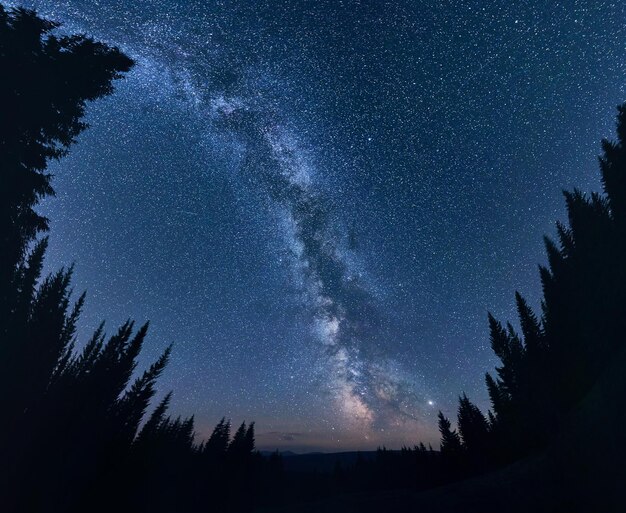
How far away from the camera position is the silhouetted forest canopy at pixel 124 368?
276cm

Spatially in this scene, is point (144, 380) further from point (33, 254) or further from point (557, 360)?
Result: point (557, 360)

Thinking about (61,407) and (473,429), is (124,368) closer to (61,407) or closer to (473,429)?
(61,407)

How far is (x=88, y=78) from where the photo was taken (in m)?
10.8

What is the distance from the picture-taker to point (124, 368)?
9.85 ft

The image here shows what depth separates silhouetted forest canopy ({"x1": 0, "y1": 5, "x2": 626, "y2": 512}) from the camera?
276 centimetres

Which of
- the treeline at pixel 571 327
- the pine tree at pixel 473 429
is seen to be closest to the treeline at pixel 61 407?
the treeline at pixel 571 327

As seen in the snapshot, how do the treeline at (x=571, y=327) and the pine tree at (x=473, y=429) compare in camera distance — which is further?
the pine tree at (x=473, y=429)

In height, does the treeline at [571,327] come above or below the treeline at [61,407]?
above

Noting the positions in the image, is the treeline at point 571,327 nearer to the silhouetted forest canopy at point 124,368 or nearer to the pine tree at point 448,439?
the silhouetted forest canopy at point 124,368

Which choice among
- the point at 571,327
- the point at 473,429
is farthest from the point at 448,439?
the point at 571,327

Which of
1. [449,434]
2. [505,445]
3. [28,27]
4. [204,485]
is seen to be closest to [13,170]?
[28,27]

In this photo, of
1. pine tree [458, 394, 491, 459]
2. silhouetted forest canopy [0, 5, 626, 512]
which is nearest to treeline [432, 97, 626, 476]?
silhouetted forest canopy [0, 5, 626, 512]

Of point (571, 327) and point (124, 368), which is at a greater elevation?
point (571, 327)

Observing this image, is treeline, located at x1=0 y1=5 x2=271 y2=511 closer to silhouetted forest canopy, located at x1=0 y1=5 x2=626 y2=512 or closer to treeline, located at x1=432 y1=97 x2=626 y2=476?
silhouetted forest canopy, located at x1=0 y1=5 x2=626 y2=512
